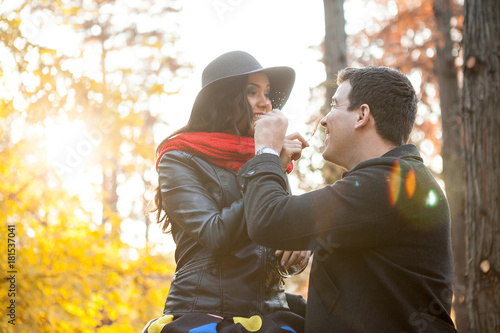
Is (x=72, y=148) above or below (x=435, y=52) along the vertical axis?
below

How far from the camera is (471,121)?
401 centimetres

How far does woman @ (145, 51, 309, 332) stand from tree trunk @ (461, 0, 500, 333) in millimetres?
1869

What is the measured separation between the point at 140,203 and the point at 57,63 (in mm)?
8096

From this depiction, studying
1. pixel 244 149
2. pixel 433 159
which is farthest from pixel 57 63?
pixel 433 159

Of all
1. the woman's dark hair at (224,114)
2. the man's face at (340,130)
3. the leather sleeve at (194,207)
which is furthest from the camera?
the woman's dark hair at (224,114)

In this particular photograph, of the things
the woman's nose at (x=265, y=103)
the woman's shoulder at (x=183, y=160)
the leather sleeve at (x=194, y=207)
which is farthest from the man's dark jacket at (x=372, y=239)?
the woman's nose at (x=265, y=103)

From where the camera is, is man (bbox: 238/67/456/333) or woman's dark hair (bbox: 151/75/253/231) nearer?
man (bbox: 238/67/456/333)

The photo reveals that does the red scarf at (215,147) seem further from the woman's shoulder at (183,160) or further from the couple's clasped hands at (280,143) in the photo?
the couple's clasped hands at (280,143)

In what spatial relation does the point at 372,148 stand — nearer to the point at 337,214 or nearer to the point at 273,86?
the point at 337,214

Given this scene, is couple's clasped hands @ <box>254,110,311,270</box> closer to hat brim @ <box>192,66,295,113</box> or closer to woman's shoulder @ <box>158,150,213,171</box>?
woman's shoulder @ <box>158,150,213,171</box>

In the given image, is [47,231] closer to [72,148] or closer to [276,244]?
[72,148]

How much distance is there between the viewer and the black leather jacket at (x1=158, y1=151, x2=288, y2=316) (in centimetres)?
234

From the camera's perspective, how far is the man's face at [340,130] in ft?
7.91

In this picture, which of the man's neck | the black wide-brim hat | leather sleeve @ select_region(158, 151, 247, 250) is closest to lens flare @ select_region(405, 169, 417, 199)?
the man's neck
